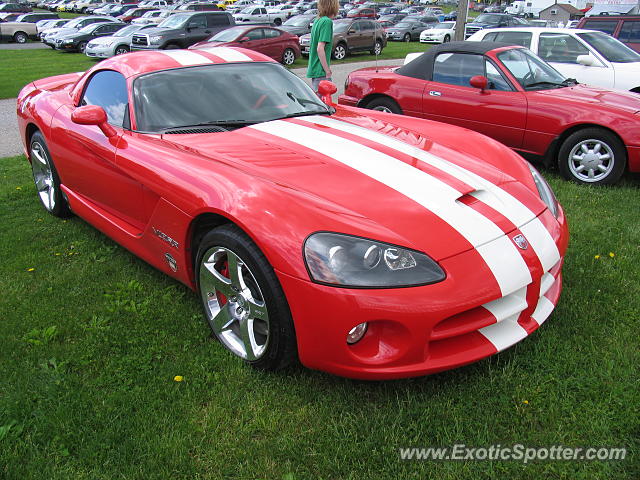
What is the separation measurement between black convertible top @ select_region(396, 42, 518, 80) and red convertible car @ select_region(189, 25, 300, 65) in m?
10.1

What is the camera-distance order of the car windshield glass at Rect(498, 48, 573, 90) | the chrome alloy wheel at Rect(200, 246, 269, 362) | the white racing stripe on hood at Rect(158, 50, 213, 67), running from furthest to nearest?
the car windshield glass at Rect(498, 48, 573, 90)
the white racing stripe on hood at Rect(158, 50, 213, 67)
the chrome alloy wheel at Rect(200, 246, 269, 362)

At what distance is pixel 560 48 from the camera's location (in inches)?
293

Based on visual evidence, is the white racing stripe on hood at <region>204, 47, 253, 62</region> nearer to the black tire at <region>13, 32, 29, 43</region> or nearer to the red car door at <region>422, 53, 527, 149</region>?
the red car door at <region>422, 53, 527, 149</region>

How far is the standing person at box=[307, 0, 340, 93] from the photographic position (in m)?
6.23

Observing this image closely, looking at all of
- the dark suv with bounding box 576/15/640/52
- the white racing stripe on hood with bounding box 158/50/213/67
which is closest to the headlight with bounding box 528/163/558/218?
the white racing stripe on hood with bounding box 158/50/213/67

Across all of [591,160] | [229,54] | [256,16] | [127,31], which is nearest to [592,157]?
[591,160]

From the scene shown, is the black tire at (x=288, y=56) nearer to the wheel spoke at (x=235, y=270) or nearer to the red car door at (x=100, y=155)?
the red car door at (x=100, y=155)

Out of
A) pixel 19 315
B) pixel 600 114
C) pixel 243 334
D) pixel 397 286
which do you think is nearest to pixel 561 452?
pixel 397 286

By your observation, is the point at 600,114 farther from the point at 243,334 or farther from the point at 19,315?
the point at 19,315

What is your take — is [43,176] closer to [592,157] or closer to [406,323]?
[406,323]

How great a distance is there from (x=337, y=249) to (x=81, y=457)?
1273mm

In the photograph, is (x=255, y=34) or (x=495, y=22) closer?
(x=255, y=34)

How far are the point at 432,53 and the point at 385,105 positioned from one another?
78cm

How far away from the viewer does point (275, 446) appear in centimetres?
210
